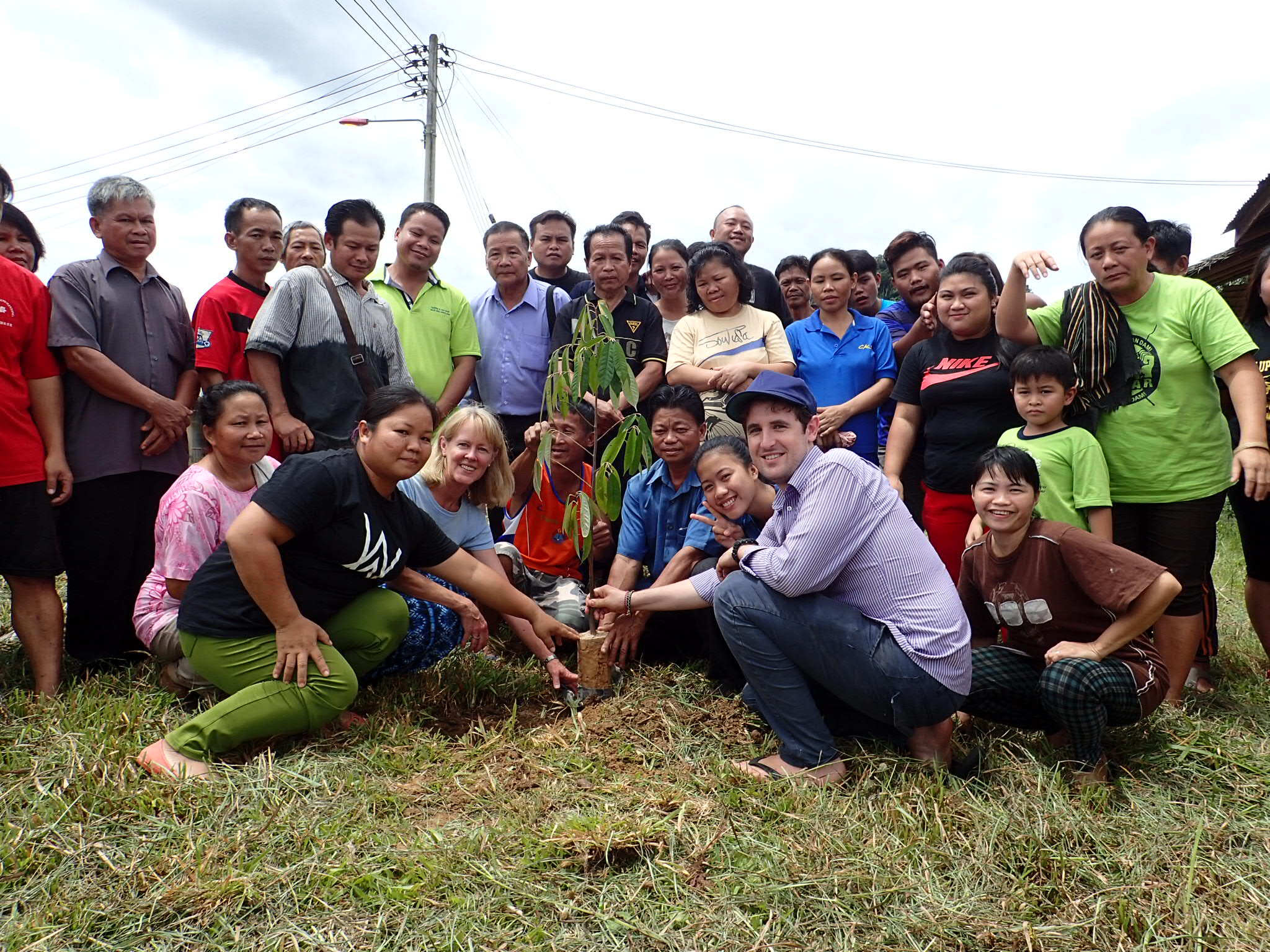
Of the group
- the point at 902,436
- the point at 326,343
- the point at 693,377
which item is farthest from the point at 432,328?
the point at 902,436

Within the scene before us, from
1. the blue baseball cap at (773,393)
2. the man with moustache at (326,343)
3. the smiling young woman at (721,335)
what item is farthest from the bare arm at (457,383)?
the blue baseball cap at (773,393)

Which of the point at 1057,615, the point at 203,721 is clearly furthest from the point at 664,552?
the point at 203,721

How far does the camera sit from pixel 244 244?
417 centimetres

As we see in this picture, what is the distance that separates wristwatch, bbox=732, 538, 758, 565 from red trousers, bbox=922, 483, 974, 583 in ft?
3.26

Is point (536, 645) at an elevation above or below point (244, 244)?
below

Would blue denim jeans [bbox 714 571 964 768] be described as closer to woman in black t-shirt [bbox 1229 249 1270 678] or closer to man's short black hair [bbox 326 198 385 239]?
woman in black t-shirt [bbox 1229 249 1270 678]

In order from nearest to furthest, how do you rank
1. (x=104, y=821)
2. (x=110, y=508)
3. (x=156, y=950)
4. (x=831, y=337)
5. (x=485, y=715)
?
(x=156, y=950) → (x=104, y=821) → (x=485, y=715) → (x=110, y=508) → (x=831, y=337)

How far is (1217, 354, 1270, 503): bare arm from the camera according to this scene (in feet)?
10.4

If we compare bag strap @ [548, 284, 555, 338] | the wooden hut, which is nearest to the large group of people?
bag strap @ [548, 284, 555, 338]

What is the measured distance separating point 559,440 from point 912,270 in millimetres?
2304

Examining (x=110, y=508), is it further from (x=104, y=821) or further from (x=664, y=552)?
(x=664, y=552)

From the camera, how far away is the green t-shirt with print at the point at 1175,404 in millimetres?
3330

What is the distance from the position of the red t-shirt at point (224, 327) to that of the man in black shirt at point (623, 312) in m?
1.60

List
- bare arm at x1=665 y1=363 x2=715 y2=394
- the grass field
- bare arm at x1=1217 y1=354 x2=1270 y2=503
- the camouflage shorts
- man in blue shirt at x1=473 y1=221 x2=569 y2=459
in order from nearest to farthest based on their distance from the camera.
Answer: the grass field
bare arm at x1=1217 y1=354 x2=1270 y2=503
the camouflage shorts
bare arm at x1=665 y1=363 x2=715 y2=394
man in blue shirt at x1=473 y1=221 x2=569 y2=459
